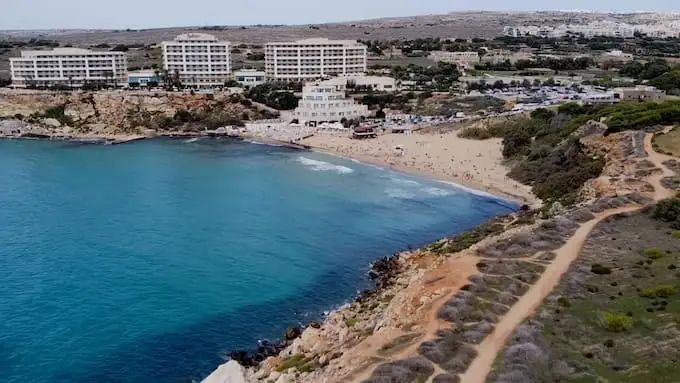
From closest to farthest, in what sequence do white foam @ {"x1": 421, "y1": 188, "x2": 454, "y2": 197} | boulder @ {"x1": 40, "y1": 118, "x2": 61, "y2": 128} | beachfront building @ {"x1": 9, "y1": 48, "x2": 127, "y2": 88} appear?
white foam @ {"x1": 421, "y1": 188, "x2": 454, "y2": 197}, boulder @ {"x1": 40, "y1": 118, "x2": 61, "y2": 128}, beachfront building @ {"x1": 9, "y1": 48, "x2": 127, "y2": 88}

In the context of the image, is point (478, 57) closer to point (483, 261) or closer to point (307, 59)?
point (307, 59)

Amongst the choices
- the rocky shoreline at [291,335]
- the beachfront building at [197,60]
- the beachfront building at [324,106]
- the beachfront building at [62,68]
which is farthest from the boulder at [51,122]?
the rocky shoreline at [291,335]

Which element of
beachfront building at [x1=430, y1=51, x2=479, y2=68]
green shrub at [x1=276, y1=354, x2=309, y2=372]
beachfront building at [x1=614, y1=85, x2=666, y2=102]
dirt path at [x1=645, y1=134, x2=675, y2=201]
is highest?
beachfront building at [x1=430, y1=51, x2=479, y2=68]

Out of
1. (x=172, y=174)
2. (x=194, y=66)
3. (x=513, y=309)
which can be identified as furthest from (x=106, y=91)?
(x=513, y=309)

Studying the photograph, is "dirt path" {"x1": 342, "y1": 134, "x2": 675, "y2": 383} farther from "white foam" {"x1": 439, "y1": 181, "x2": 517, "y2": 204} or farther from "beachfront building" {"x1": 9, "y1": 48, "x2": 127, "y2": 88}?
"beachfront building" {"x1": 9, "y1": 48, "x2": 127, "y2": 88}

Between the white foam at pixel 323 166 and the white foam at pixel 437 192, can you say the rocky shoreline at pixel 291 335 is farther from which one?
the white foam at pixel 323 166

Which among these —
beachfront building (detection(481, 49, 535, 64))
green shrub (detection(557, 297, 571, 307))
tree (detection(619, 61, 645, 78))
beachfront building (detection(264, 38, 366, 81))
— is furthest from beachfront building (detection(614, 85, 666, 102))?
green shrub (detection(557, 297, 571, 307))

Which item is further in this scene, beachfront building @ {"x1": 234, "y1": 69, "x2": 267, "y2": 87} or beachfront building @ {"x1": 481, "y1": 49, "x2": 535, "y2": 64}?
beachfront building @ {"x1": 481, "y1": 49, "x2": 535, "y2": 64}
